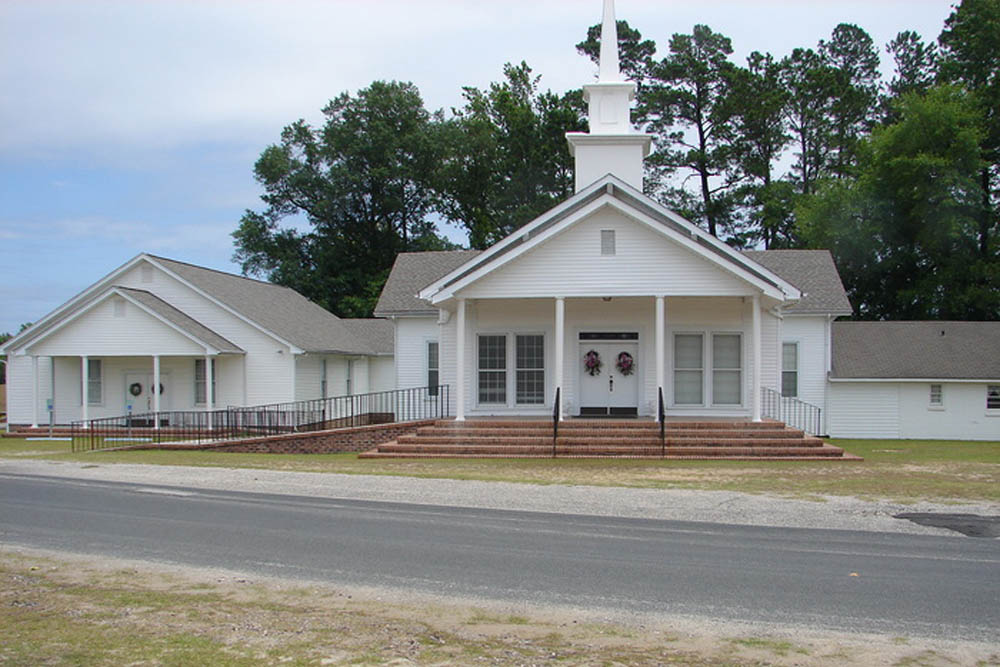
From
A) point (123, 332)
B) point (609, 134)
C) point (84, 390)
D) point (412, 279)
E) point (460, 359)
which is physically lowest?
point (84, 390)

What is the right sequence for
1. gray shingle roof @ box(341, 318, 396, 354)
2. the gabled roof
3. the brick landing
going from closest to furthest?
the brick landing → the gabled roof → gray shingle roof @ box(341, 318, 396, 354)

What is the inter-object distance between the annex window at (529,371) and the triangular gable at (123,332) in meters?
10.9

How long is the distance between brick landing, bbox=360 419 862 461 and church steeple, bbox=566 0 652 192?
8.20 meters

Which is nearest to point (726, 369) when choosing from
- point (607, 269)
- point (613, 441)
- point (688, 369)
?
point (688, 369)

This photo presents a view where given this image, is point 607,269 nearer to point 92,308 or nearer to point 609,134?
point 609,134

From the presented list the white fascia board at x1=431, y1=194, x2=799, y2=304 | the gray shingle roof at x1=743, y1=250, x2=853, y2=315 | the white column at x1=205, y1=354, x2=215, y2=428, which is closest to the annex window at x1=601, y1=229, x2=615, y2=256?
the white fascia board at x1=431, y1=194, x2=799, y2=304

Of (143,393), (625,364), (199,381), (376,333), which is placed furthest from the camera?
(376,333)

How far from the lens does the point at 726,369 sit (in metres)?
25.2

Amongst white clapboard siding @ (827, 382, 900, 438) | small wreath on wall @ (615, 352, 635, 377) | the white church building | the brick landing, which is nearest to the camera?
the brick landing

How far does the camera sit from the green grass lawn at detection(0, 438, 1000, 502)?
612 inches

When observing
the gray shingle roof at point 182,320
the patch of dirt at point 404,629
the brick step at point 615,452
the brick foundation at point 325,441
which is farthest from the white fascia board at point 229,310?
the patch of dirt at point 404,629

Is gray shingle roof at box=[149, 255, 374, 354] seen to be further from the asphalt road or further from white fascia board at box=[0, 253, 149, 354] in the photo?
the asphalt road

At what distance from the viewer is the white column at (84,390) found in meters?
30.7

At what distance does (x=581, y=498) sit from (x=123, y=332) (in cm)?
2193
